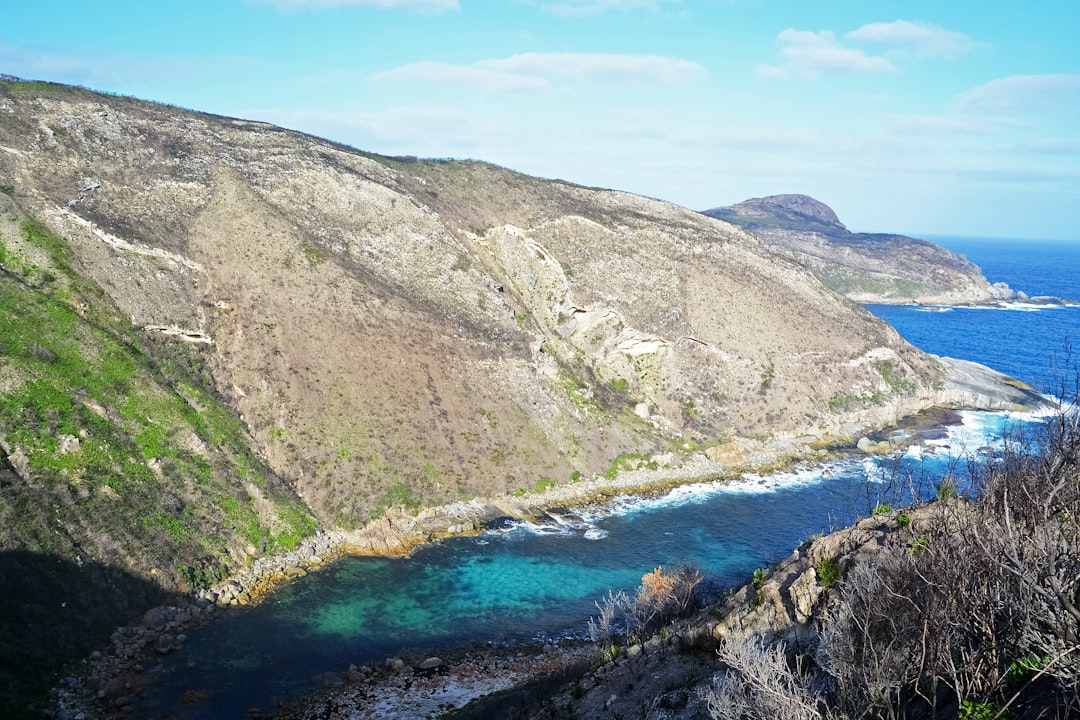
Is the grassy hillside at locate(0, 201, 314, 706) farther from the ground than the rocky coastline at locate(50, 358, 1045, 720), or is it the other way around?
the grassy hillside at locate(0, 201, 314, 706)

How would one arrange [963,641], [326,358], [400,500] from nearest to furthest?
1. [963,641]
2. [400,500]
3. [326,358]

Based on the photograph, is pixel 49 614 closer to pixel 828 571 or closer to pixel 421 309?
pixel 828 571

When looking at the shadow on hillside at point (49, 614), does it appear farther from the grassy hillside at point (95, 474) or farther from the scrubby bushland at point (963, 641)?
the scrubby bushland at point (963, 641)

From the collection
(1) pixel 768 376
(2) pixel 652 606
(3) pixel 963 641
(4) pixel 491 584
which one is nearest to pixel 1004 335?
(1) pixel 768 376

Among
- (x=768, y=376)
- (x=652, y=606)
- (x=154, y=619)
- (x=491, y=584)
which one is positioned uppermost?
(x=768, y=376)

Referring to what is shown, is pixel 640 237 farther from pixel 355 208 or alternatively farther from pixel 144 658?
pixel 144 658

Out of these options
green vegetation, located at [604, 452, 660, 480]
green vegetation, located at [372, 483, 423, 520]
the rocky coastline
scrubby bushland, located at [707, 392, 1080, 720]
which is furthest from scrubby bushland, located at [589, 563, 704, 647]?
scrubby bushland, located at [707, 392, 1080, 720]

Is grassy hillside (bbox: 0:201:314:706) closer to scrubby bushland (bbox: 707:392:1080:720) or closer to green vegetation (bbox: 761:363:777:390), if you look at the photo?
scrubby bushland (bbox: 707:392:1080:720)
